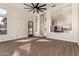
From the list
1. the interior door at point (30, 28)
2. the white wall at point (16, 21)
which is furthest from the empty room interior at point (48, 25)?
the interior door at point (30, 28)

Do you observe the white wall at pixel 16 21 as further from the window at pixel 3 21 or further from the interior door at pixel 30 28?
the interior door at pixel 30 28

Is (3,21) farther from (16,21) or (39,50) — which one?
(39,50)

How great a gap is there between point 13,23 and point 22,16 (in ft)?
6.45

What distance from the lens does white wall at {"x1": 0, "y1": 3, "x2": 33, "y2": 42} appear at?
8656mm

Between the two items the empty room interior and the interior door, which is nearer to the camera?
the empty room interior

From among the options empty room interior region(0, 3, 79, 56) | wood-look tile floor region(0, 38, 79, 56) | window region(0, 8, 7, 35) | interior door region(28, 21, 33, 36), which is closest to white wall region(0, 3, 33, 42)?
empty room interior region(0, 3, 79, 56)

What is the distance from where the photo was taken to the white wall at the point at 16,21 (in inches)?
341

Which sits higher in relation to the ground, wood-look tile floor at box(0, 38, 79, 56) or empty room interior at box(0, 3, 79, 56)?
empty room interior at box(0, 3, 79, 56)

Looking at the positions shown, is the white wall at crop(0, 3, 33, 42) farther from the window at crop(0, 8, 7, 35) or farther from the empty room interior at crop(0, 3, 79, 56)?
the window at crop(0, 8, 7, 35)

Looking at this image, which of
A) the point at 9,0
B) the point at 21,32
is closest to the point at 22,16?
the point at 21,32

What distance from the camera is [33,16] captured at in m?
13.4

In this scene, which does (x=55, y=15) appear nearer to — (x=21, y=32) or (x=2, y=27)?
(x=21, y=32)

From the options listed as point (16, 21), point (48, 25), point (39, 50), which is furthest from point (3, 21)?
point (39, 50)

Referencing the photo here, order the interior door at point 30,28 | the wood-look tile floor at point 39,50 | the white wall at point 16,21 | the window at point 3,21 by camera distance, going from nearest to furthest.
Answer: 1. the wood-look tile floor at point 39,50
2. the window at point 3,21
3. the white wall at point 16,21
4. the interior door at point 30,28
